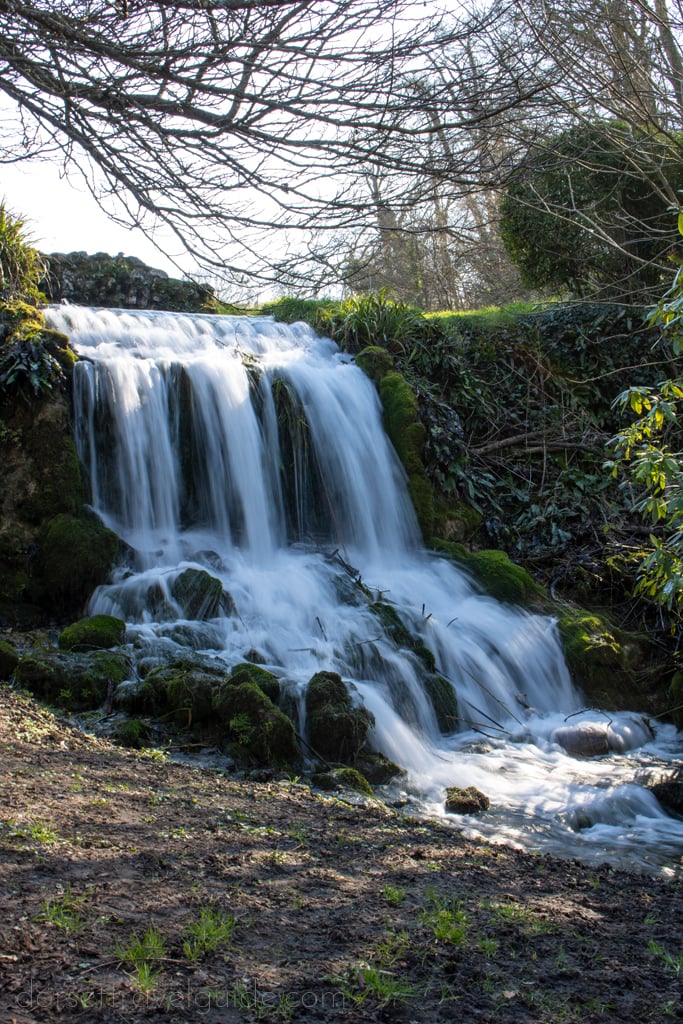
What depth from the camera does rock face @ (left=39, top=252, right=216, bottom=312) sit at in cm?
1628

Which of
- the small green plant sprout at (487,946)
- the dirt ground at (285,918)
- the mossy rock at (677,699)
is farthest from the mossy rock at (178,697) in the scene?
the mossy rock at (677,699)

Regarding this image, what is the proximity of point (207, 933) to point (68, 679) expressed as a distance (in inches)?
149

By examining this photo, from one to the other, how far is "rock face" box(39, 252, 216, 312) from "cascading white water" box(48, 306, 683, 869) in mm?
4331

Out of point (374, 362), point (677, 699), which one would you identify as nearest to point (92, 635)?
point (677, 699)

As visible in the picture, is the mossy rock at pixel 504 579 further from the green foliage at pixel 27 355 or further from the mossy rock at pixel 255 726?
the green foliage at pixel 27 355

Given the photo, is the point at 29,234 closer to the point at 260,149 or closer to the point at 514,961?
the point at 260,149

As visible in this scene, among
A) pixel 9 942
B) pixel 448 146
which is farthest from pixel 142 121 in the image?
pixel 9 942

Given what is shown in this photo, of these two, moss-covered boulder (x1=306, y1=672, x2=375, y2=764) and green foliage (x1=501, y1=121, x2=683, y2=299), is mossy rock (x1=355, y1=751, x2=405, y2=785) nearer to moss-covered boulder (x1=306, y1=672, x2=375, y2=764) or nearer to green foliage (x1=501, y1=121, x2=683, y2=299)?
moss-covered boulder (x1=306, y1=672, x2=375, y2=764)

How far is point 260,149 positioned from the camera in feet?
14.7

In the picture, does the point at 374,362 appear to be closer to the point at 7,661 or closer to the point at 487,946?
the point at 7,661

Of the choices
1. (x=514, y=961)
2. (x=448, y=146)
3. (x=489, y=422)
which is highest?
(x=448, y=146)

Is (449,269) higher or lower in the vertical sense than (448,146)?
higher

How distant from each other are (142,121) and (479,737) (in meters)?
5.52

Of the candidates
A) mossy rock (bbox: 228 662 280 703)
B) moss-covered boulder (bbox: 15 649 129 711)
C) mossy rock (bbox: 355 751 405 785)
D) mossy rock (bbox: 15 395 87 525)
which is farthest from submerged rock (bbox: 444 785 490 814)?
mossy rock (bbox: 15 395 87 525)
